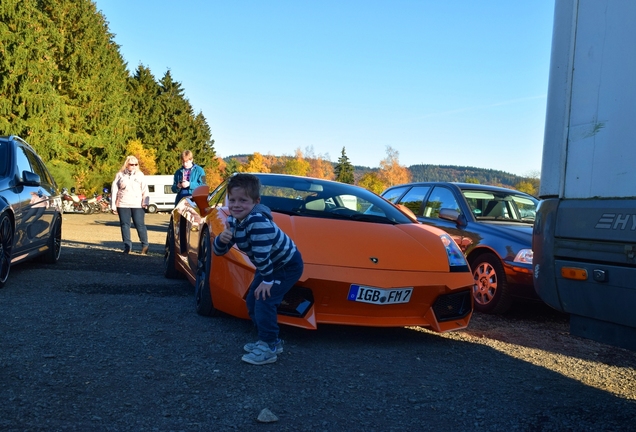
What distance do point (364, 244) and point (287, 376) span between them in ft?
4.65

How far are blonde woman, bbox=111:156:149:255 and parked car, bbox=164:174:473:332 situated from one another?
539 centimetres

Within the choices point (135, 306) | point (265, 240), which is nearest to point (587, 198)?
point (265, 240)

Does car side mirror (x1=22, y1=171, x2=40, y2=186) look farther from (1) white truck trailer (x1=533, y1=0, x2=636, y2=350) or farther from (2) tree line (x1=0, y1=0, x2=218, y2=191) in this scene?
(2) tree line (x1=0, y1=0, x2=218, y2=191)

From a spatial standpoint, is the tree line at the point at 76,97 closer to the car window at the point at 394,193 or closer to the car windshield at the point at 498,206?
the car window at the point at 394,193

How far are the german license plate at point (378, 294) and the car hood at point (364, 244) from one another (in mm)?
190

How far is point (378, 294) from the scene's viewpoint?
15.3 feet

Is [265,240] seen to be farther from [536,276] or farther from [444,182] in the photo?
[444,182]

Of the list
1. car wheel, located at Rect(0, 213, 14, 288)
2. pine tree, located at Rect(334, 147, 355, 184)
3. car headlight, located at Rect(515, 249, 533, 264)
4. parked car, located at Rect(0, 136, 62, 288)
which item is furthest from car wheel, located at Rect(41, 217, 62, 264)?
pine tree, located at Rect(334, 147, 355, 184)

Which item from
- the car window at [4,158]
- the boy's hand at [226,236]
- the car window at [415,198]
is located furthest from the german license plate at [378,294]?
the car window at [4,158]

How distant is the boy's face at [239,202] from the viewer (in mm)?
4082

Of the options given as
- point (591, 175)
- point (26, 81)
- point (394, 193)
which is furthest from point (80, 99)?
point (591, 175)

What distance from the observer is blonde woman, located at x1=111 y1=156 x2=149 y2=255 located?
11.1 m

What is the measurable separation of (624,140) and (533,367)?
2.10 meters

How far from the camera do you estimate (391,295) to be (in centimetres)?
469
